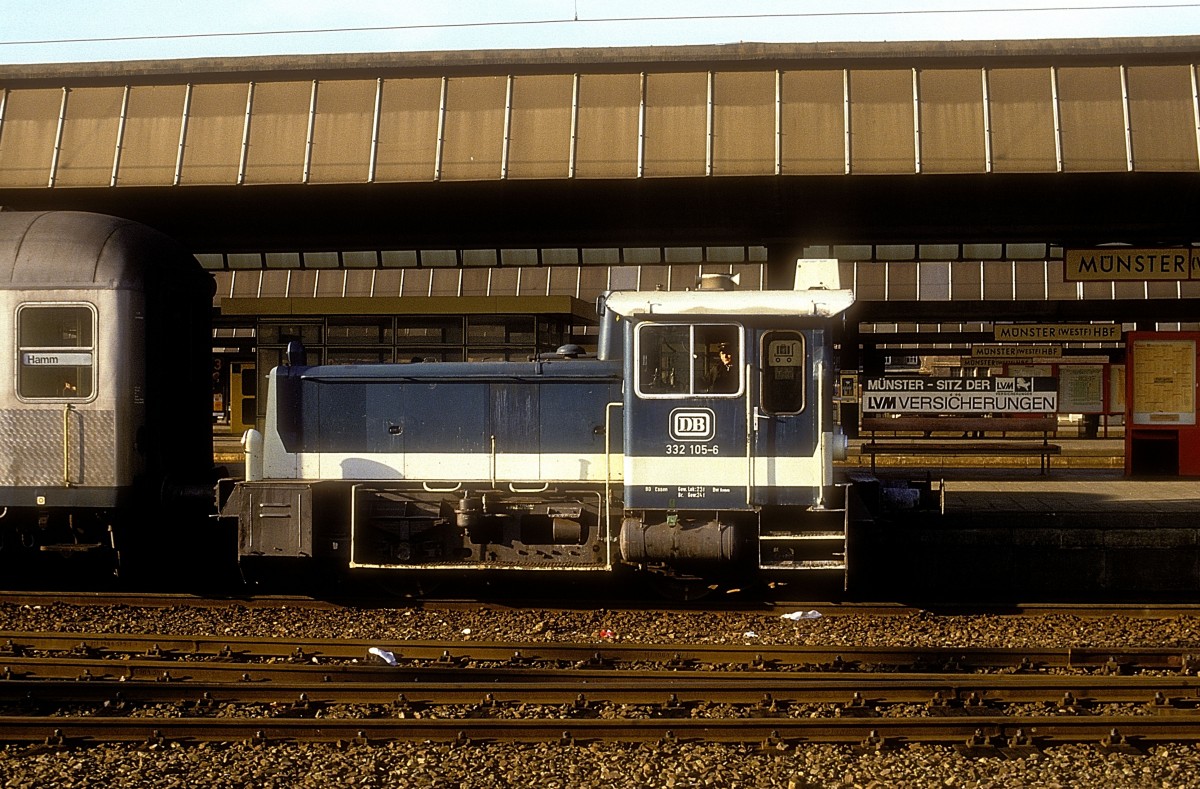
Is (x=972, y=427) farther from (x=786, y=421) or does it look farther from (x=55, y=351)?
(x=55, y=351)

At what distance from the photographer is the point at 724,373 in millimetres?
8852

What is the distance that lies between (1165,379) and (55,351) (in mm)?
14758

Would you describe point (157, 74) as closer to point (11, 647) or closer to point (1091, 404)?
point (11, 647)

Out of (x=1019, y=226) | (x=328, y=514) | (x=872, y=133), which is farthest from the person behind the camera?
(x=1019, y=226)

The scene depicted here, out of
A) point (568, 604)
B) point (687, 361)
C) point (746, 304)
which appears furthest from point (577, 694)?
point (746, 304)

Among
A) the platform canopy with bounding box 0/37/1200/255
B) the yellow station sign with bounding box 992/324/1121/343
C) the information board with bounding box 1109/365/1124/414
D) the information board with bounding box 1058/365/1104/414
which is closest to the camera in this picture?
the platform canopy with bounding box 0/37/1200/255

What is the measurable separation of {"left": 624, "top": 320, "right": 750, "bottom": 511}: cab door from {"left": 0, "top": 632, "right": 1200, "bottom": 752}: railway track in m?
1.52

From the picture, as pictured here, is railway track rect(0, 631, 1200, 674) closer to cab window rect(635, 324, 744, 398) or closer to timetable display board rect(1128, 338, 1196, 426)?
cab window rect(635, 324, 744, 398)

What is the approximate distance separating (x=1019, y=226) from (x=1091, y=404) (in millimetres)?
10361

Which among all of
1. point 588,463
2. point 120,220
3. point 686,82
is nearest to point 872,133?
point 686,82

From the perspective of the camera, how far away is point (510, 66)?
1209 cm

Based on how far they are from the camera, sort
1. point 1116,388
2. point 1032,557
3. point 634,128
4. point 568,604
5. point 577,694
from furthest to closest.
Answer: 1. point 1116,388
2. point 634,128
3. point 1032,557
4. point 568,604
5. point 577,694

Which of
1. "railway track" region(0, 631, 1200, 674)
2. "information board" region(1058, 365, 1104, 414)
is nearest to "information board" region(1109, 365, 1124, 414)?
"information board" region(1058, 365, 1104, 414)

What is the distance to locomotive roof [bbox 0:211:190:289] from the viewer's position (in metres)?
9.51
